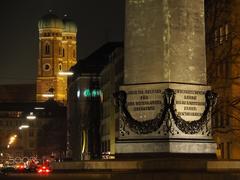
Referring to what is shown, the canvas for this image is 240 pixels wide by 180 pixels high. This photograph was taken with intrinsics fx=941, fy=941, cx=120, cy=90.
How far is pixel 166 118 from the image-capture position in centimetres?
2444

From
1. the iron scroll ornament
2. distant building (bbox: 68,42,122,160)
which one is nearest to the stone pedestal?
the iron scroll ornament

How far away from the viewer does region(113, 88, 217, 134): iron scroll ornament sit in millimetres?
24375

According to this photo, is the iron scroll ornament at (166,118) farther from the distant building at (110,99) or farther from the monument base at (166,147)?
the distant building at (110,99)

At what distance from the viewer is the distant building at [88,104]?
166m

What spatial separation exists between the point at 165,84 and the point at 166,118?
934 mm

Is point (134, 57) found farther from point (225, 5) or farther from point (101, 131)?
point (101, 131)

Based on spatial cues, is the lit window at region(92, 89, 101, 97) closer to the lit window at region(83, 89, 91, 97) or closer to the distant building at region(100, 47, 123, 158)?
the lit window at region(83, 89, 91, 97)

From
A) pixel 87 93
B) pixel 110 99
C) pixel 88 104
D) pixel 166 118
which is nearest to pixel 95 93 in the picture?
pixel 88 104

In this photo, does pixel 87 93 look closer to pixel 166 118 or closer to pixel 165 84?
pixel 165 84

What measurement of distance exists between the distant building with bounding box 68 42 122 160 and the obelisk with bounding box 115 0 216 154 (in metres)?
131

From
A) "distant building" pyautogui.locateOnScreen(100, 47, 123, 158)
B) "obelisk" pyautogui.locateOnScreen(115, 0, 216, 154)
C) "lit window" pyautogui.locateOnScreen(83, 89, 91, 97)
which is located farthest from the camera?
"lit window" pyautogui.locateOnScreen(83, 89, 91, 97)

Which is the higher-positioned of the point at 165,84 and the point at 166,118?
the point at 165,84

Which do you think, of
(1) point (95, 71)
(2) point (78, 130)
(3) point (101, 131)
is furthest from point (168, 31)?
(2) point (78, 130)

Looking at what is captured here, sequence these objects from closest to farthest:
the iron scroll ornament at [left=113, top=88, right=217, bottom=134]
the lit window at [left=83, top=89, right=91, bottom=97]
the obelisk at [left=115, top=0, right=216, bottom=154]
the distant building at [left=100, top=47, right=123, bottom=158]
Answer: the iron scroll ornament at [left=113, top=88, right=217, bottom=134], the obelisk at [left=115, top=0, right=216, bottom=154], the distant building at [left=100, top=47, right=123, bottom=158], the lit window at [left=83, top=89, right=91, bottom=97]
